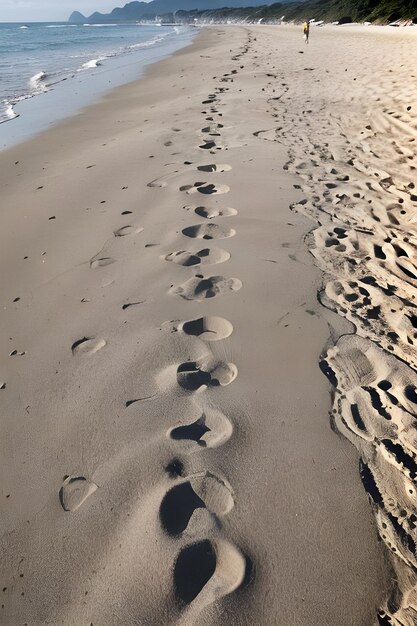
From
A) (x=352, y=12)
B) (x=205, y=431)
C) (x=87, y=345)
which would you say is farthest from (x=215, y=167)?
(x=352, y=12)

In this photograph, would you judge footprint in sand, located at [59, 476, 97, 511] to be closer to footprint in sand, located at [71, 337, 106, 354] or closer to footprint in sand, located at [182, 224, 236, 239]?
footprint in sand, located at [71, 337, 106, 354]

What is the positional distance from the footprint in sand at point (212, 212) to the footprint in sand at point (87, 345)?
1.52m

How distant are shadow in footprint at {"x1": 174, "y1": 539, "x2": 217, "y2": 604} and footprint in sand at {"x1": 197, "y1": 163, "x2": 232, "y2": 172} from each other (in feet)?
11.9

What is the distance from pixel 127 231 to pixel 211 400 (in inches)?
72.8

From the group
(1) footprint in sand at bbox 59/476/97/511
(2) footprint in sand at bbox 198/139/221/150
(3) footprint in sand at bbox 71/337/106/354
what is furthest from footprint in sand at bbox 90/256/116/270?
(2) footprint in sand at bbox 198/139/221/150

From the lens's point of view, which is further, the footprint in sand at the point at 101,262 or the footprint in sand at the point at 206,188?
the footprint in sand at the point at 206,188

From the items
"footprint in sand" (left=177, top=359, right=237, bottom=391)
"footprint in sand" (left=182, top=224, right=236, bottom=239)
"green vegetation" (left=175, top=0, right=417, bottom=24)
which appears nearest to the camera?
"footprint in sand" (left=177, top=359, right=237, bottom=391)

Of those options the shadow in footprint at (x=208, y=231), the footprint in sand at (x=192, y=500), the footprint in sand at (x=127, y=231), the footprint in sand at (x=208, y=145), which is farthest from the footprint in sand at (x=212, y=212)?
the footprint in sand at (x=192, y=500)

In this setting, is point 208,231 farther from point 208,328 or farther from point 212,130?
point 212,130

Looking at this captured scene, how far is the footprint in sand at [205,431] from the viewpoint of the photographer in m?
1.63

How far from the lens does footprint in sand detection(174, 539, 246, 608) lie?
1222mm

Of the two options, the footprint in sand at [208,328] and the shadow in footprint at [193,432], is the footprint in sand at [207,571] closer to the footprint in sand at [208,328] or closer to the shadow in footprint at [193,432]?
the shadow in footprint at [193,432]

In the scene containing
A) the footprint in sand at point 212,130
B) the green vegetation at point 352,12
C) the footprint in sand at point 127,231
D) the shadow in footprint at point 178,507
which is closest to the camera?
the shadow in footprint at point 178,507

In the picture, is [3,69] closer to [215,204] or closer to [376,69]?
[376,69]
